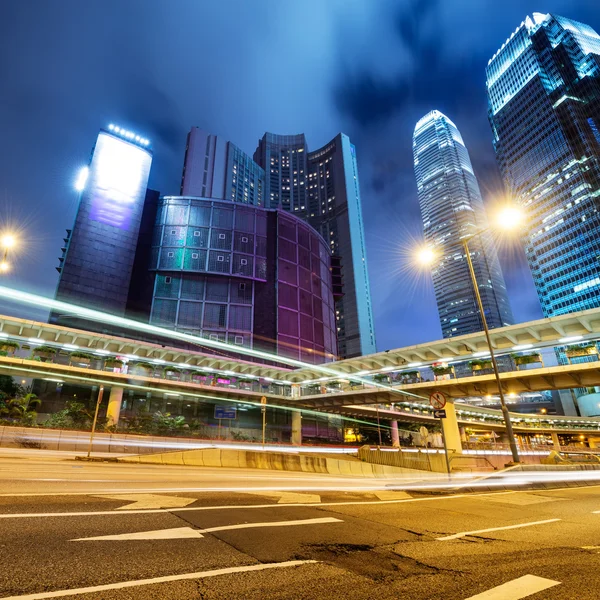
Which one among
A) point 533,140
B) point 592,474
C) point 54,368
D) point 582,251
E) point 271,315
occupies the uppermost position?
point 533,140

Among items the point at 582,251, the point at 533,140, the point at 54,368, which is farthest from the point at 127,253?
the point at 533,140

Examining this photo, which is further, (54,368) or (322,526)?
(54,368)

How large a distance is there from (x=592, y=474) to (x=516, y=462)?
6071 mm

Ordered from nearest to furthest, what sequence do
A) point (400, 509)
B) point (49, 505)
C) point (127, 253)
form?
point (49, 505)
point (400, 509)
point (127, 253)

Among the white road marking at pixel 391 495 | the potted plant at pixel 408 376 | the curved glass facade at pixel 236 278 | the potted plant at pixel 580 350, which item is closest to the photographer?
the white road marking at pixel 391 495

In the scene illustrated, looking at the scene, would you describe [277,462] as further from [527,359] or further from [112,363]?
[112,363]

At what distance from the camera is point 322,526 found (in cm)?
538

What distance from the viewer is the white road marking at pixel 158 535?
4.16m

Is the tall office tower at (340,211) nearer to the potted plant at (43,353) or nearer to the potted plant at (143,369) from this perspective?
the potted plant at (143,369)

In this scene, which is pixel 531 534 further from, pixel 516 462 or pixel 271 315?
pixel 271 315

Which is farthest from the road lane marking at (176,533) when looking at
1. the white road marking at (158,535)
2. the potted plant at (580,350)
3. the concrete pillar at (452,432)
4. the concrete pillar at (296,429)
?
the concrete pillar at (296,429)

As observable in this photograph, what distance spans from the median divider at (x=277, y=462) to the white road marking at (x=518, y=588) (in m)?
15.1

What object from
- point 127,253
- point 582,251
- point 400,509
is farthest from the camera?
point 582,251

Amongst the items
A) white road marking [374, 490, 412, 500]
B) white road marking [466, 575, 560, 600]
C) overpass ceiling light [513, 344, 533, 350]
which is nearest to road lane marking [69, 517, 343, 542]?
white road marking [466, 575, 560, 600]
